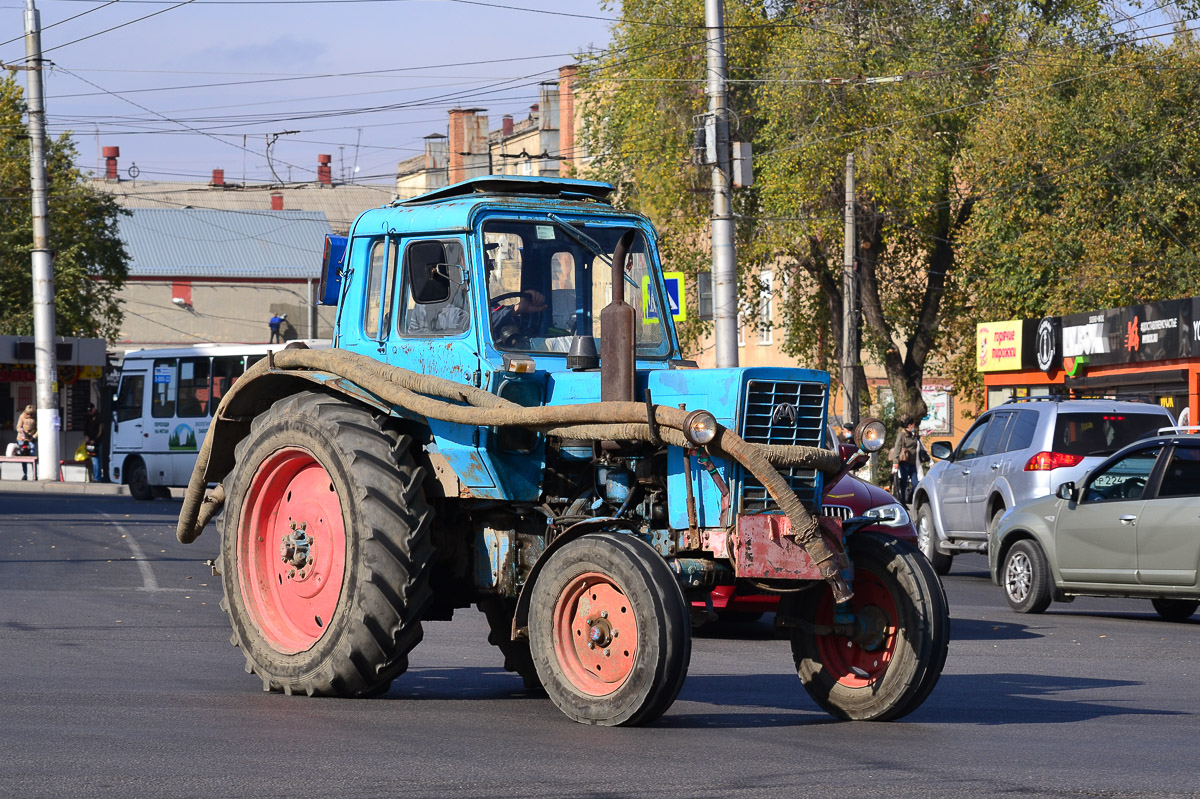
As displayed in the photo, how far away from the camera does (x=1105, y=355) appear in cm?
3538

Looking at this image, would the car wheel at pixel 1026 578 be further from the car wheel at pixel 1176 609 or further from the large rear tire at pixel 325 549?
the large rear tire at pixel 325 549

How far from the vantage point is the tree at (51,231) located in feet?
177

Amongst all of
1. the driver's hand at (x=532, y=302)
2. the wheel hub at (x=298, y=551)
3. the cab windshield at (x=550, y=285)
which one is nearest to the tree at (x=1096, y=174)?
the cab windshield at (x=550, y=285)

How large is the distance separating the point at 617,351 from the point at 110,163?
90.5 metres

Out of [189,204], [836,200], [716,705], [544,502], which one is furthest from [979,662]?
[189,204]

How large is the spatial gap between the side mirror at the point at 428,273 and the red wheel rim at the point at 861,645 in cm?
274

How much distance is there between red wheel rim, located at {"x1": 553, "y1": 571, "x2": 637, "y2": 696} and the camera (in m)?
8.37

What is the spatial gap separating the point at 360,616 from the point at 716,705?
2012 mm

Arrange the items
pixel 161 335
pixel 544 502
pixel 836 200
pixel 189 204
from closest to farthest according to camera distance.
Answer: pixel 544 502 → pixel 836 200 → pixel 161 335 → pixel 189 204

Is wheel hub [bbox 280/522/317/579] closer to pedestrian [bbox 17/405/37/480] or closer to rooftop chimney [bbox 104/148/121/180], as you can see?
pedestrian [bbox 17/405/37/480]

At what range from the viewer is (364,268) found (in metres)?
10.4

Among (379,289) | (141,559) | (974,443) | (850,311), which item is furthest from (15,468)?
(379,289)

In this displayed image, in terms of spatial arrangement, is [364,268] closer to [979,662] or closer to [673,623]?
[673,623]

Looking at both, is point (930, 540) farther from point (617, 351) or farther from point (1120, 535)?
point (617, 351)
